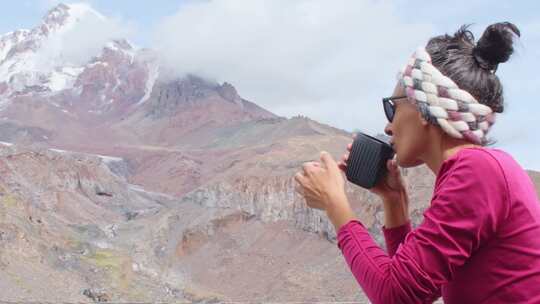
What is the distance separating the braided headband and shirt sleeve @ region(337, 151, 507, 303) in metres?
0.15

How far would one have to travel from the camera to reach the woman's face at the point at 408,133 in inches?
69.7

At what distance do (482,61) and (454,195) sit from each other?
0.42 m

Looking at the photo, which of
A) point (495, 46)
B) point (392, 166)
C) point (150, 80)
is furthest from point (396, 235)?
point (150, 80)

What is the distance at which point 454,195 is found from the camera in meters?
1.53

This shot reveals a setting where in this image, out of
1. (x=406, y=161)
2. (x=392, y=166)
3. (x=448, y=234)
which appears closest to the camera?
(x=448, y=234)

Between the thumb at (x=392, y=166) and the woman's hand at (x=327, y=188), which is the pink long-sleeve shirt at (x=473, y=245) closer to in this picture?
the woman's hand at (x=327, y=188)

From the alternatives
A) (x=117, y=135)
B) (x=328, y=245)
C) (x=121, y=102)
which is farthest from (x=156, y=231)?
(x=121, y=102)

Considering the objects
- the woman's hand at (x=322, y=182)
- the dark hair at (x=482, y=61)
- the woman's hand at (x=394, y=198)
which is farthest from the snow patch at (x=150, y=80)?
the dark hair at (x=482, y=61)

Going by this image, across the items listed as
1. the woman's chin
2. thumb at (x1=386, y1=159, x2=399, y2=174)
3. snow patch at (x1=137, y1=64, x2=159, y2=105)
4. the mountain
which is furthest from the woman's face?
snow patch at (x1=137, y1=64, x2=159, y2=105)

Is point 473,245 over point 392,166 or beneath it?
beneath

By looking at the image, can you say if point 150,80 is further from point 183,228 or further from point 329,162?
point 329,162

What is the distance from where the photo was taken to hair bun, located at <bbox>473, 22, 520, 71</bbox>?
1768 mm

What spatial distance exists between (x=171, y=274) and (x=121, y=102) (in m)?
110

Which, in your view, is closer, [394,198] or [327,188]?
[327,188]
